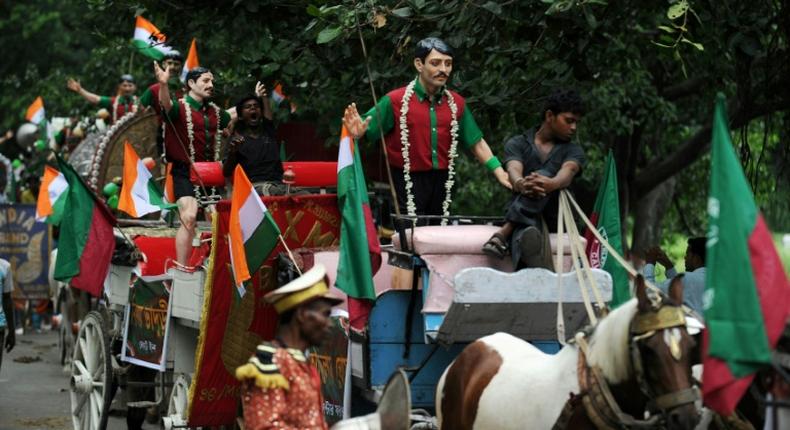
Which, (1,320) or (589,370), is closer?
(589,370)

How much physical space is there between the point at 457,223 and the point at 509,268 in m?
0.75

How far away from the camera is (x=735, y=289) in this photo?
18.2ft

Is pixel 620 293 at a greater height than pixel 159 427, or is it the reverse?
pixel 620 293

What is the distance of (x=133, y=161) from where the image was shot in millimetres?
11750

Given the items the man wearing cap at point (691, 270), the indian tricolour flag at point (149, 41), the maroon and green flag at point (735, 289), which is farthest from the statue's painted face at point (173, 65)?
the maroon and green flag at point (735, 289)

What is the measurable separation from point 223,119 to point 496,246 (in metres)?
4.70

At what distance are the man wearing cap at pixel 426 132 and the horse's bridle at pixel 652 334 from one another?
250cm

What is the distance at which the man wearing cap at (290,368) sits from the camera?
18.9 ft

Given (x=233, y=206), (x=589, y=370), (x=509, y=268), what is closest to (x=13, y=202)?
(x=233, y=206)

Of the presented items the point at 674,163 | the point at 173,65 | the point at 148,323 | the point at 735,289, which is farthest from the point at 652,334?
the point at 674,163

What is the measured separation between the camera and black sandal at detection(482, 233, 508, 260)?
26.0ft

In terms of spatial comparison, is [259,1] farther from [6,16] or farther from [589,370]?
[6,16]

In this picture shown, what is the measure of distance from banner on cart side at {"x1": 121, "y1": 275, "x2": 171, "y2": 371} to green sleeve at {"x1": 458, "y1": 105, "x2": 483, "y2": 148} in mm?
2996

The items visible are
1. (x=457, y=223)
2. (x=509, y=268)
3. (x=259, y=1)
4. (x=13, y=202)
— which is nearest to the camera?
(x=509, y=268)
